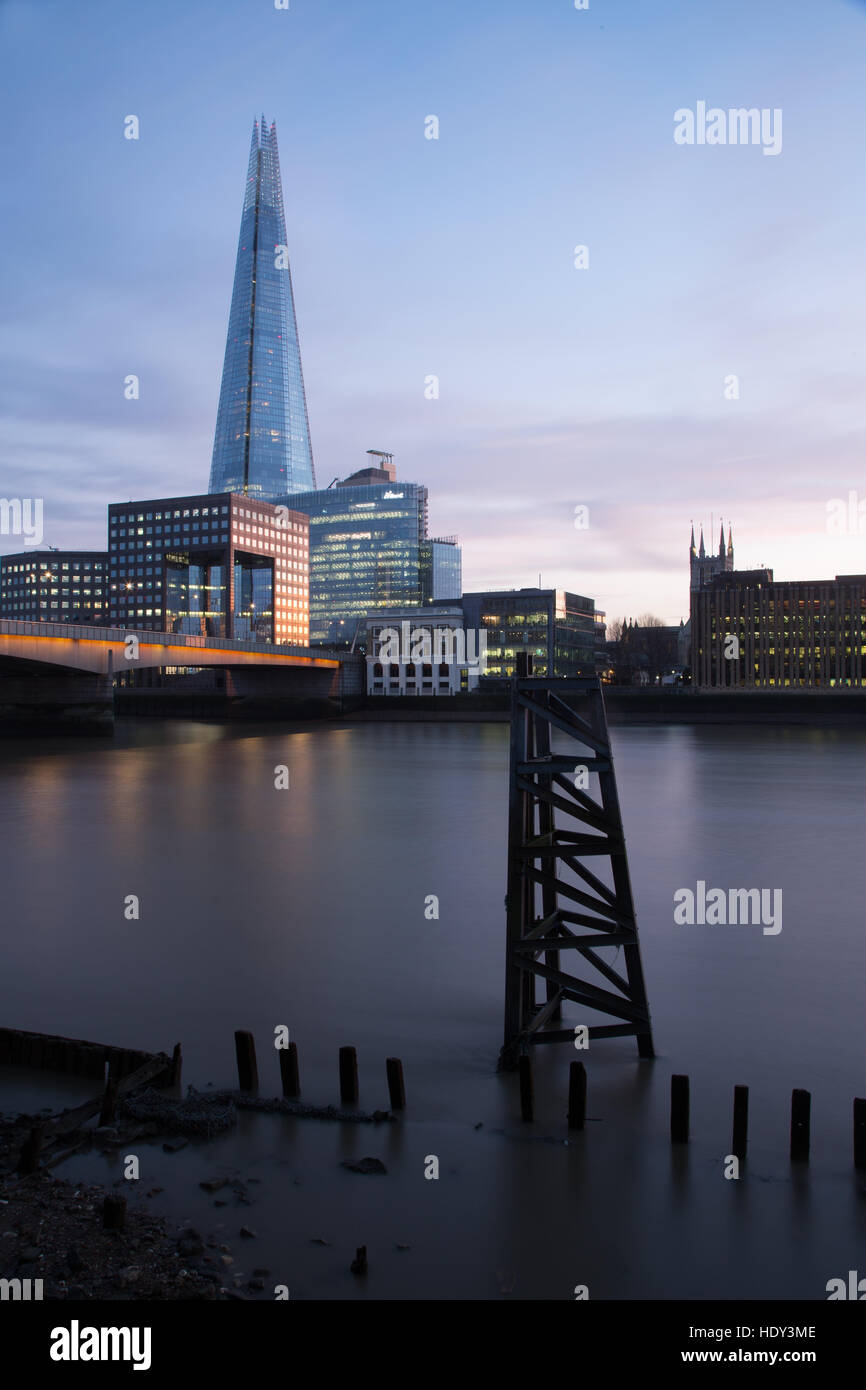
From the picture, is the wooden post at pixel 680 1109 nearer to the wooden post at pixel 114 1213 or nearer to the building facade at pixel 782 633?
the wooden post at pixel 114 1213

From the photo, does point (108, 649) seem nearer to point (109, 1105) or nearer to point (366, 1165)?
point (109, 1105)

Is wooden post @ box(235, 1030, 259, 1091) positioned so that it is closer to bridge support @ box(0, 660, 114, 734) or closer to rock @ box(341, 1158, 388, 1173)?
rock @ box(341, 1158, 388, 1173)

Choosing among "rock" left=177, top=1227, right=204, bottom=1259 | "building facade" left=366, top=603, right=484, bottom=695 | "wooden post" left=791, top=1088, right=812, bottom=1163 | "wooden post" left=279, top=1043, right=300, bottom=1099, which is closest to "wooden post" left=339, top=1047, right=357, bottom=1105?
"wooden post" left=279, top=1043, right=300, bottom=1099

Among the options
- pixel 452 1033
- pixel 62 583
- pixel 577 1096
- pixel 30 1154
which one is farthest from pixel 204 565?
pixel 577 1096

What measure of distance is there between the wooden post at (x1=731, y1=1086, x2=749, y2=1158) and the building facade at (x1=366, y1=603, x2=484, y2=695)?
352ft

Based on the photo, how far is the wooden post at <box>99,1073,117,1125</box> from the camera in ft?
24.5

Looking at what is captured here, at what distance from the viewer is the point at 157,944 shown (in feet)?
45.2

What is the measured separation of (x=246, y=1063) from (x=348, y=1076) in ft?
3.26

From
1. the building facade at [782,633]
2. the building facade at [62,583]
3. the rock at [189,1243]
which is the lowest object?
the rock at [189,1243]

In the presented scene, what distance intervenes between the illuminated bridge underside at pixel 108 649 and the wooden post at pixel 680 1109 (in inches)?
2008

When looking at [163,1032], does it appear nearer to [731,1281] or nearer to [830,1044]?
[731,1281]

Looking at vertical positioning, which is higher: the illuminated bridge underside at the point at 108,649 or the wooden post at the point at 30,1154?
the illuminated bridge underside at the point at 108,649

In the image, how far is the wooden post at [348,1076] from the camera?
796cm

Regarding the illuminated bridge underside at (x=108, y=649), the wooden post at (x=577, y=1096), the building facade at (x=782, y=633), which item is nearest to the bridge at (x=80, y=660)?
the illuminated bridge underside at (x=108, y=649)
